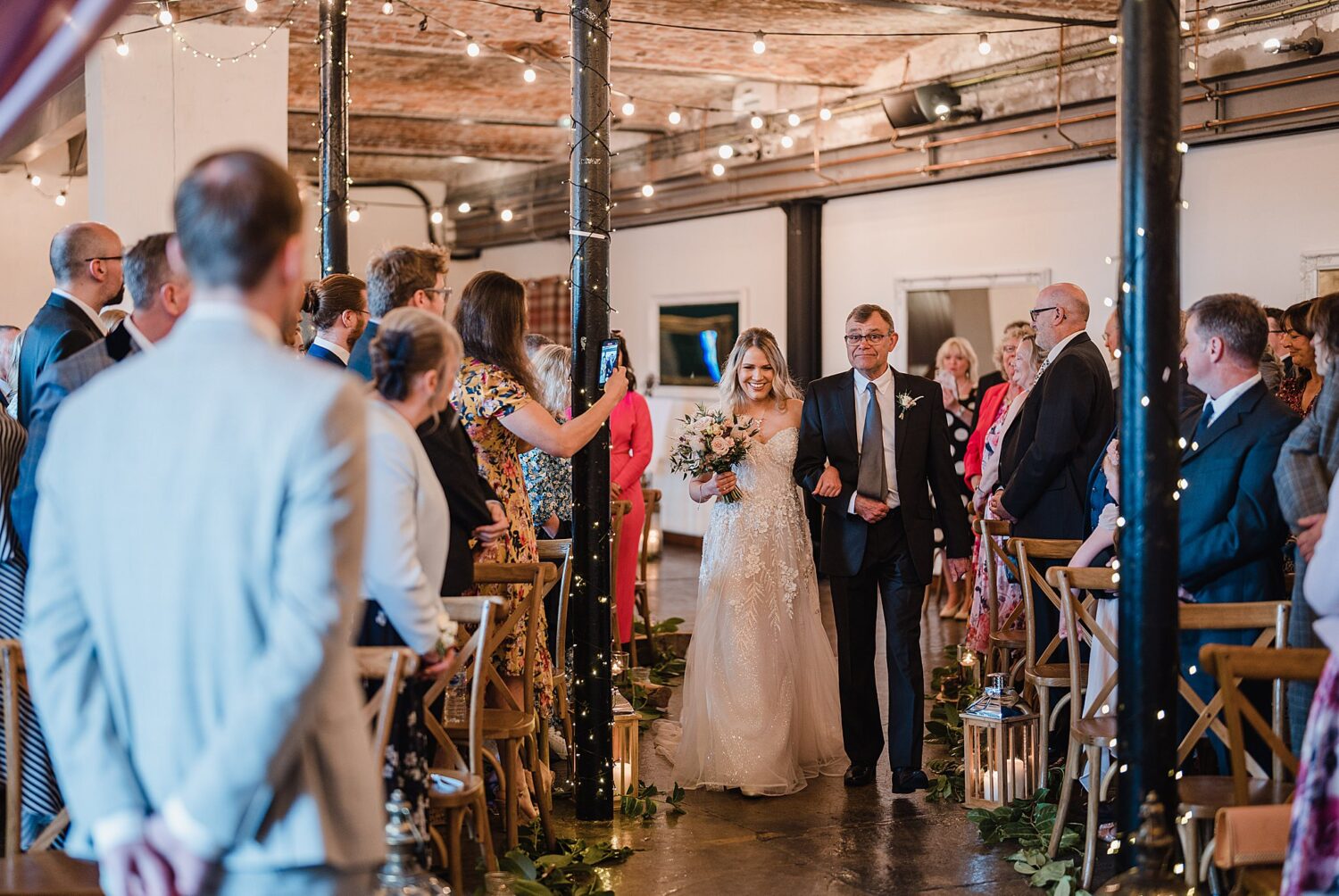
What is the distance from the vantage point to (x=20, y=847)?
3039mm

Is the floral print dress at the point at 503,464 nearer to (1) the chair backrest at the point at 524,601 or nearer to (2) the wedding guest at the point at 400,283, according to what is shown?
(1) the chair backrest at the point at 524,601

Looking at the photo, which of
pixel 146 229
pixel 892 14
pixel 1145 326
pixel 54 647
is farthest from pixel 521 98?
pixel 54 647

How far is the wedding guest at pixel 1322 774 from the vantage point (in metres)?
2.61

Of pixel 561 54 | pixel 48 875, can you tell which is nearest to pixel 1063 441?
pixel 48 875

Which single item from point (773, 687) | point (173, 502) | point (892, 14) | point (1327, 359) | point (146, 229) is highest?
point (892, 14)

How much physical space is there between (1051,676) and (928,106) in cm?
594

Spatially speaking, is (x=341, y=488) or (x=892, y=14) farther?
(x=892, y=14)

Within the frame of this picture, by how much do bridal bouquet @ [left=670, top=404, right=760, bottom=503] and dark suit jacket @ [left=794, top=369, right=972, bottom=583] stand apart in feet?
0.84

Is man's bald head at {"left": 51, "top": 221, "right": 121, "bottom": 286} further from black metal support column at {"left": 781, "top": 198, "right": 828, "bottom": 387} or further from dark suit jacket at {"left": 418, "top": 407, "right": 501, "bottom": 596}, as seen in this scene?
black metal support column at {"left": 781, "top": 198, "right": 828, "bottom": 387}

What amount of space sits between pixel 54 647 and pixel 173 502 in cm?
30

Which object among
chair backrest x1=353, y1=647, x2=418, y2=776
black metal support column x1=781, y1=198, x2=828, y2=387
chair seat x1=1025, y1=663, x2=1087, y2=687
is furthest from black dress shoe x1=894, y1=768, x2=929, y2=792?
black metal support column x1=781, y1=198, x2=828, y2=387

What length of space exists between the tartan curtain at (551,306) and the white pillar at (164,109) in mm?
7675

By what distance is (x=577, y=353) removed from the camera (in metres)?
4.89

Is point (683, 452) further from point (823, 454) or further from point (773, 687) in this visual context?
point (773, 687)
